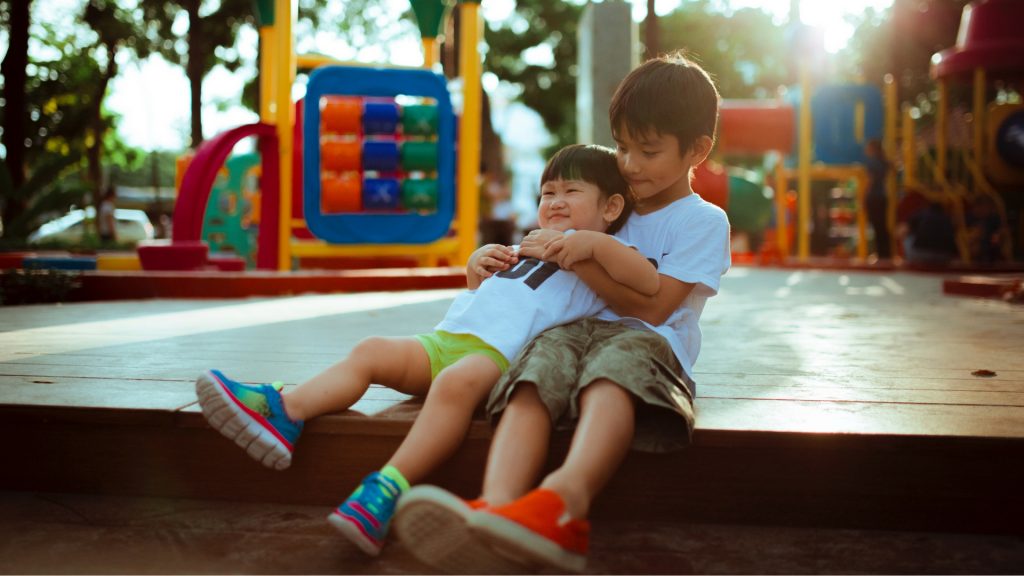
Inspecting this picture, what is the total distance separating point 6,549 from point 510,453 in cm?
103

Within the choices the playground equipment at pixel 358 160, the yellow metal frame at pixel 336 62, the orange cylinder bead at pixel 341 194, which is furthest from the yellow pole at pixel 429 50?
the orange cylinder bead at pixel 341 194

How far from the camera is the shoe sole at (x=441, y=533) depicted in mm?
1594

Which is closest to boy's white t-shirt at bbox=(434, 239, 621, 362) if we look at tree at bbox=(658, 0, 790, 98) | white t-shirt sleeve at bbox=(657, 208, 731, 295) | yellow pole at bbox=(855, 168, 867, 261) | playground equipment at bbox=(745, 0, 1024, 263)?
white t-shirt sleeve at bbox=(657, 208, 731, 295)

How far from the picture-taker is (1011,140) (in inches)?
467

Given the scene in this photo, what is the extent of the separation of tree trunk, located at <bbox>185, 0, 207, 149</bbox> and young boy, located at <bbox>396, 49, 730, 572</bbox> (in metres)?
18.2

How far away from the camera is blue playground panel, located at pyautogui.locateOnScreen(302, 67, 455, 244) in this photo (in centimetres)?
749

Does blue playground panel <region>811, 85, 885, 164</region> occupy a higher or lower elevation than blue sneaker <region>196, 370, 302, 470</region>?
higher

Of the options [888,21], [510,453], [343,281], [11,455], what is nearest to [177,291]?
[343,281]

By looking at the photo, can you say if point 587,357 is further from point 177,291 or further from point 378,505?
point 177,291

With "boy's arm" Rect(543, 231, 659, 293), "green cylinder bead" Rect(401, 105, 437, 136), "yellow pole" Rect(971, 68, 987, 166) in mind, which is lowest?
"boy's arm" Rect(543, 231, 659, 293)

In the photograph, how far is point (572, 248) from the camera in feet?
7.05

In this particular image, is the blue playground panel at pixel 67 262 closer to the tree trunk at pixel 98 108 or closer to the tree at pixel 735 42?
the tree trunk at pixel 98 108

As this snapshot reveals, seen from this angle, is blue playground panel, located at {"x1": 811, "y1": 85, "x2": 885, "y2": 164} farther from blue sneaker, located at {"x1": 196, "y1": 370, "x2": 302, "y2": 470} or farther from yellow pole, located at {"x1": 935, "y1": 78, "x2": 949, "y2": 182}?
blue sneaker, located at {"x1": 196, "y1": 370, "x2": 302, "y2": 470}

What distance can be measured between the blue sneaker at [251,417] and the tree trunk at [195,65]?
59.9 feet
